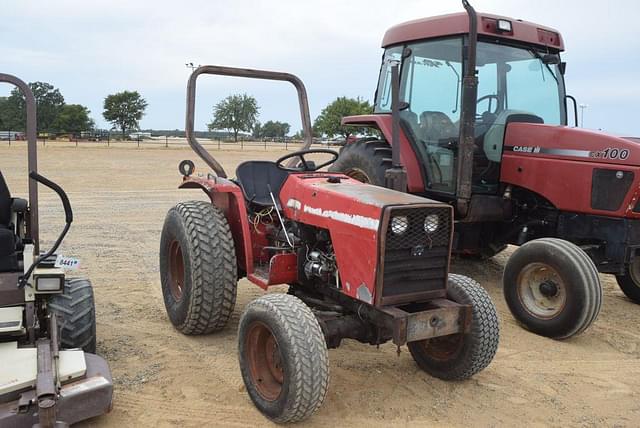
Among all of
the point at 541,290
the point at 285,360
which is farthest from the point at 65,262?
the point at 541,290

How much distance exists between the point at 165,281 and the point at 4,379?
1977 millimetres

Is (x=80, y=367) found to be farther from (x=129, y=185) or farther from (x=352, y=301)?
(x=129, y=185)

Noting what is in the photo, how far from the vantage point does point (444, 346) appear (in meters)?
3.84

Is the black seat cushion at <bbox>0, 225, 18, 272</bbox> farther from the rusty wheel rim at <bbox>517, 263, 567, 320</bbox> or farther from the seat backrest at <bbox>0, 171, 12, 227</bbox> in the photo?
the rusty wheel rim at <bbox>517, 263, 567, 320</bbox>

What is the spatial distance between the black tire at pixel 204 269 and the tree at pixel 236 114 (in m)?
61.5

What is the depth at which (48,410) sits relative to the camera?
264cm

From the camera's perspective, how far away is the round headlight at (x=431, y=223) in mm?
3322

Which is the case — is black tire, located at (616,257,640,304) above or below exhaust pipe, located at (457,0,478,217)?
below

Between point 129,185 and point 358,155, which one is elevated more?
point 358,155

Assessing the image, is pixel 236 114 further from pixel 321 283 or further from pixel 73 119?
pixel 321 283

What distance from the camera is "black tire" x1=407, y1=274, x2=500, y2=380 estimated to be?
3551 millimetres

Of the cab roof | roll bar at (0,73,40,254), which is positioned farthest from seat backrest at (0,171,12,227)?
the cab roof

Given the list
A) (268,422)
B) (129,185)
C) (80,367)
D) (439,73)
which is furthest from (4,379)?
(129,185)

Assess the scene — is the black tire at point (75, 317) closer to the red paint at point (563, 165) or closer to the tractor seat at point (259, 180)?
the tractor seat at point (259, 180)
